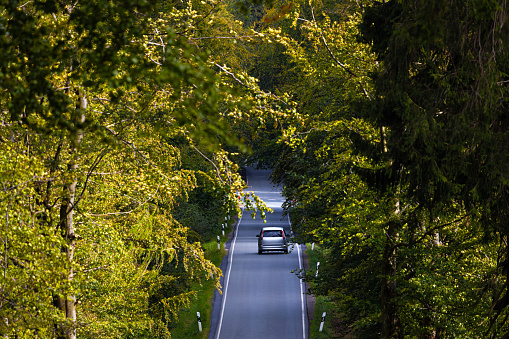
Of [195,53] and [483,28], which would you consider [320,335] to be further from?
[195,53]

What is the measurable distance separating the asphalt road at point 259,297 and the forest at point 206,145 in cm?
778

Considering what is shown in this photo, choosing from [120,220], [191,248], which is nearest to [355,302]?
[191,248]

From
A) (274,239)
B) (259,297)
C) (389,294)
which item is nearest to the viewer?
(389,294)

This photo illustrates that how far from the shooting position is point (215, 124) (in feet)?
13.4

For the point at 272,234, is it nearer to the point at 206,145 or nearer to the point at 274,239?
the point at 274,239

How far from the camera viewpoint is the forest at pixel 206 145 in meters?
4.41

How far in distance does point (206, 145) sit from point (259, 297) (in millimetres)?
21900

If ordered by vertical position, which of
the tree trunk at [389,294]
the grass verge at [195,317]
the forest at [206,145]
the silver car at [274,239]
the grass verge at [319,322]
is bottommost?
the grass verge at [319,322]

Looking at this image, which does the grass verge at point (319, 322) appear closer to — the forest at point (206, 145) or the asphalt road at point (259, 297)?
the asphalt road at point (259, 297)

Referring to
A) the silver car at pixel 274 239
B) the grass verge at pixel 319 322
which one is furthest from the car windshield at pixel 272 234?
the grass verge at pixel 319 322

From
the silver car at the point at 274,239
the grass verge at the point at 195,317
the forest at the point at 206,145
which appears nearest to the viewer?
the forest at the point at 206,145

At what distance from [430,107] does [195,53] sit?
17.3 feet

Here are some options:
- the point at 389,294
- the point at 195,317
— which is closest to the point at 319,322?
the point at 195,317

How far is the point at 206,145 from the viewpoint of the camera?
4.24 metres
